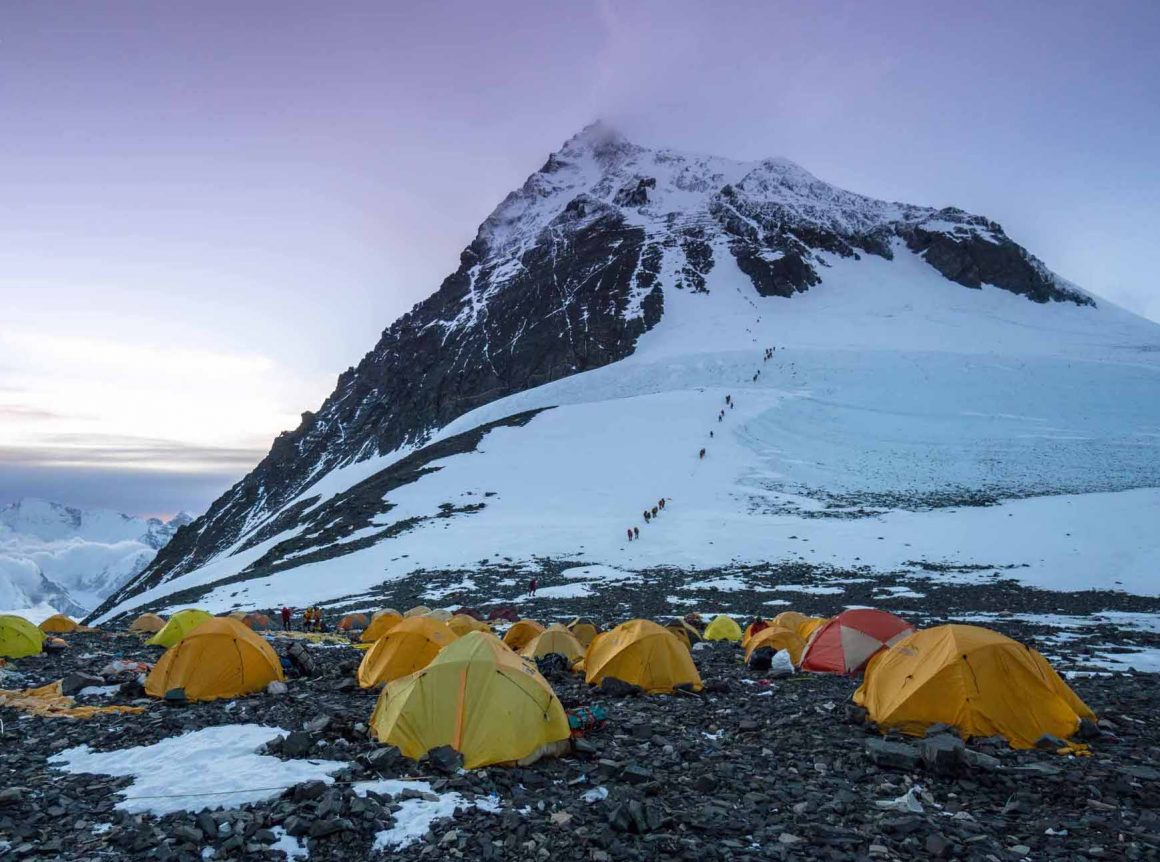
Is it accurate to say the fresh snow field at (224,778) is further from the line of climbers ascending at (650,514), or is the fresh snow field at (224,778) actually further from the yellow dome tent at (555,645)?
the line of climbers ascending at (650,514)

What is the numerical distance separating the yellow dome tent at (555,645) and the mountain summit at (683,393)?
1909cm

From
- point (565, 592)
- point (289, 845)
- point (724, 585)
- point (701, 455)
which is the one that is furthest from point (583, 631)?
point (701, 455)

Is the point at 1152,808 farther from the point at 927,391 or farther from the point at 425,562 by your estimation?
the point at 927,391

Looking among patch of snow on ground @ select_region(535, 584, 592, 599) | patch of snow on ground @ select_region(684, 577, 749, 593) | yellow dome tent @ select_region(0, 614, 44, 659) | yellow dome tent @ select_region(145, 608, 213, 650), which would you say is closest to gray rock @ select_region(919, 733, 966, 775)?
yellow dome tent @ select_region(145, 608, 213, 650)

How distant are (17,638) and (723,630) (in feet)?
66.9

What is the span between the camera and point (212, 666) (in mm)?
12508

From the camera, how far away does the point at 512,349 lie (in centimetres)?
10725

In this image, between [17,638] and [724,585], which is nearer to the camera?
[17,638]

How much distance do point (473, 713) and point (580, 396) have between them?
71.4 meters

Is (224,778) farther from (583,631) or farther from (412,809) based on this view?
(583,631)

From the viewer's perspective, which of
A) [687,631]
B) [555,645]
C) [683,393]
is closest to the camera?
[555,645]

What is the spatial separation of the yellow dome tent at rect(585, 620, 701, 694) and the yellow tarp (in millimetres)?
8722

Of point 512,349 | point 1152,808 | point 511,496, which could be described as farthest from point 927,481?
point 512,349

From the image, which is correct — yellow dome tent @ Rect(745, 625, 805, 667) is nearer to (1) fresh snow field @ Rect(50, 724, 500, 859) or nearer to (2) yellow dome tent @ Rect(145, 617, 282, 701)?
(1) fresh snow field @ Rect(50, 724, 500, 859)
